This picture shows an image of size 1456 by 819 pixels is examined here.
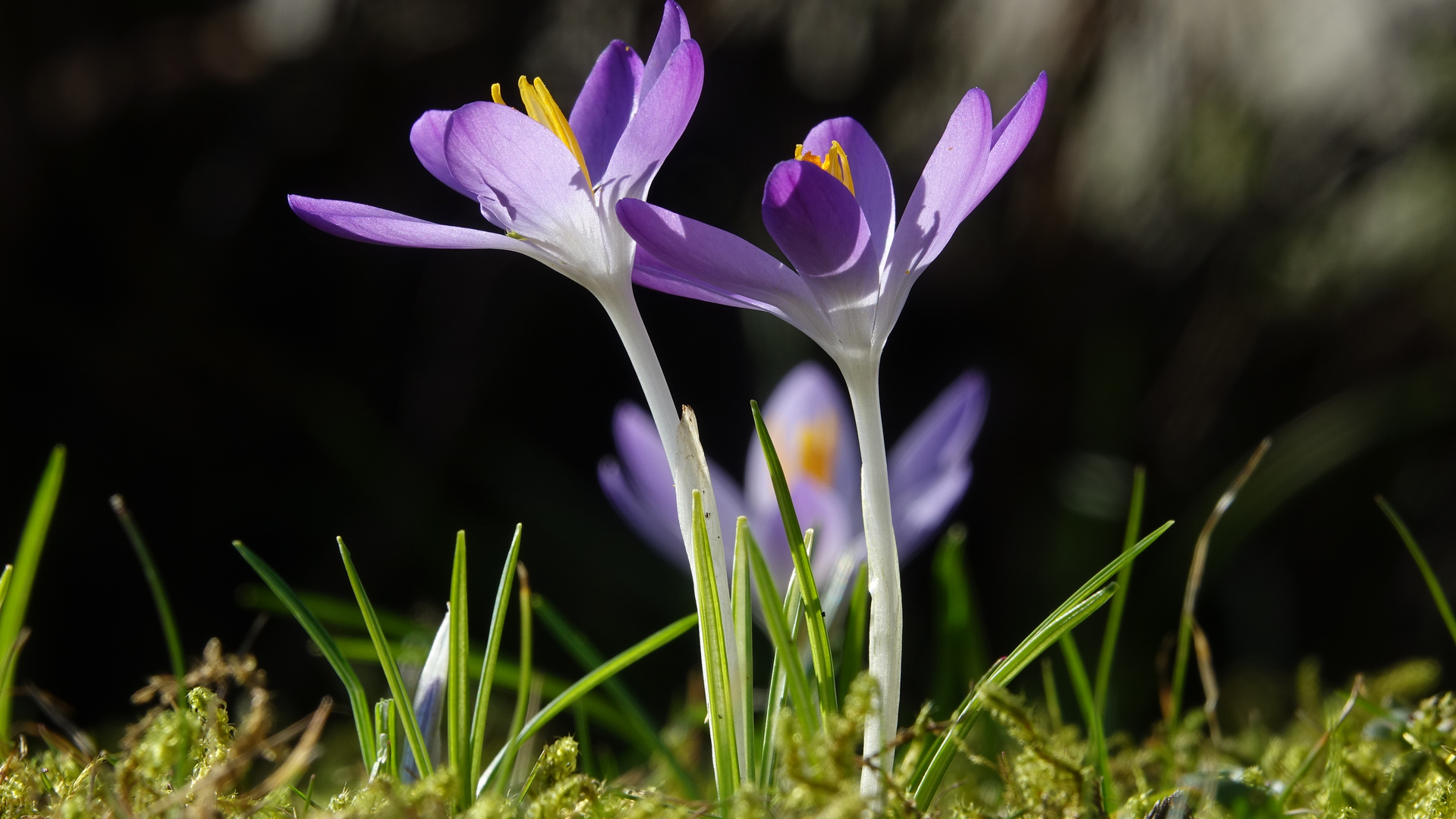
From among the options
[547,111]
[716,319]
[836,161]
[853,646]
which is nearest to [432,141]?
[547,111]

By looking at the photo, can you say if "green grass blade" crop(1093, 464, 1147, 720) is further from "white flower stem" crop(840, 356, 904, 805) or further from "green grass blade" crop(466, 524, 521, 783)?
"green grass blade" crop(466, 524, 521, 783)

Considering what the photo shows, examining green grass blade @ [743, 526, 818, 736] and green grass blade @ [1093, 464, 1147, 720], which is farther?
green grass blade @ [1093, 464, 1147, 720]

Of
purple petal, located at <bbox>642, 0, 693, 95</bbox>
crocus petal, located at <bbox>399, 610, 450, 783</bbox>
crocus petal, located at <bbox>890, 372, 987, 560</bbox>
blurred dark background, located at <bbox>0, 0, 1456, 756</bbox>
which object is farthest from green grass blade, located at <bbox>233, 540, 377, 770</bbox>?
blurred dark background, located at <bbox>0, 0, 1456, 756</bbox>

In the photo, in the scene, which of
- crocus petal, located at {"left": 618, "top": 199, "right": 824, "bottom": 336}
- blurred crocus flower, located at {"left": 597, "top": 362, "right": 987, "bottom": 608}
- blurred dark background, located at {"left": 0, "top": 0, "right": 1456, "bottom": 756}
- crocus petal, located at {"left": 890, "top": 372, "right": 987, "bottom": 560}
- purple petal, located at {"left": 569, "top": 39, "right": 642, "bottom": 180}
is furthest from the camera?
blurred dark background, located at {"left": 0, "top": 0, "right": 1456, "bottom": 756}

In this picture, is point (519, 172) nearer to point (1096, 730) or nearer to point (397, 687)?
point (397, 687)

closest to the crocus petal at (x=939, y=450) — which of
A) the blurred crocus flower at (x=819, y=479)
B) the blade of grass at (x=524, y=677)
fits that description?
the blurred crocus flower at (x=819, y=479)

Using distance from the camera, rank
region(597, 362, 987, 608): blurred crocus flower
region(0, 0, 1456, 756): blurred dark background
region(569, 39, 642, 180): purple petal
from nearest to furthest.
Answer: region(569, 39, 642, 180): purple petal → region(597, 362, 987, 608): blurred crocus flower → region(0, 0, 1456, 756): blurred dark background
